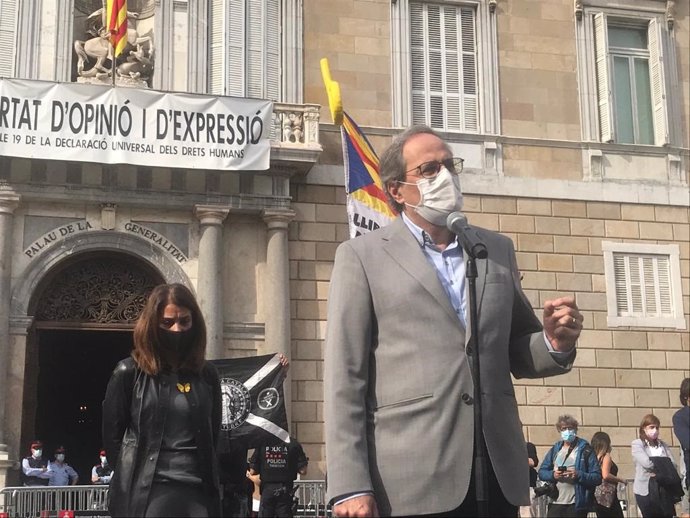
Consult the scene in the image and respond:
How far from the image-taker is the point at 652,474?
39.4 feet

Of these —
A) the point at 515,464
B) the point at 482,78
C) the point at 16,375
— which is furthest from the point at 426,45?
the point at 515,464

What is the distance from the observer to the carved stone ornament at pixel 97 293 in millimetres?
16969

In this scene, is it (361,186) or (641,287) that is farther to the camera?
(641,287)

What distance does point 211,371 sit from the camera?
212 inches

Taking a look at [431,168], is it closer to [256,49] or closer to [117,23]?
[117,23]

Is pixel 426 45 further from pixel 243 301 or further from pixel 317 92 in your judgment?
pixel 243 301

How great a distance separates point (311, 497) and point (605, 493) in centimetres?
465

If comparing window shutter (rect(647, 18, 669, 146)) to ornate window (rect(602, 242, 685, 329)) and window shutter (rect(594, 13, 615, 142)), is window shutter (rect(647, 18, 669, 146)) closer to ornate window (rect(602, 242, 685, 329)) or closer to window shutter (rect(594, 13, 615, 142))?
window shutter (rect(594, 13, 615, 142))

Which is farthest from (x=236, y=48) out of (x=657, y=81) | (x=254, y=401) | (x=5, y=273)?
(x=657, y=81)

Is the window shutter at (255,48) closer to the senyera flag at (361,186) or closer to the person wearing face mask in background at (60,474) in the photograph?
the senyera flag at (361,186)

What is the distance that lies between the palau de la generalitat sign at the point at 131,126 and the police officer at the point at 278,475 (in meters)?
5.71

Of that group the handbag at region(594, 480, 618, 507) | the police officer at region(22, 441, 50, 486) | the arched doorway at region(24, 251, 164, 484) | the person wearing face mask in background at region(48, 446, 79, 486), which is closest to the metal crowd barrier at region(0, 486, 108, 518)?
the police officer at region(22, 441, 50, 486)

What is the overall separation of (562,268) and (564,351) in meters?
14.8

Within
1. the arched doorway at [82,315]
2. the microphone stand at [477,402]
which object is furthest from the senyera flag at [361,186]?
the microphone stand at [477,402]
